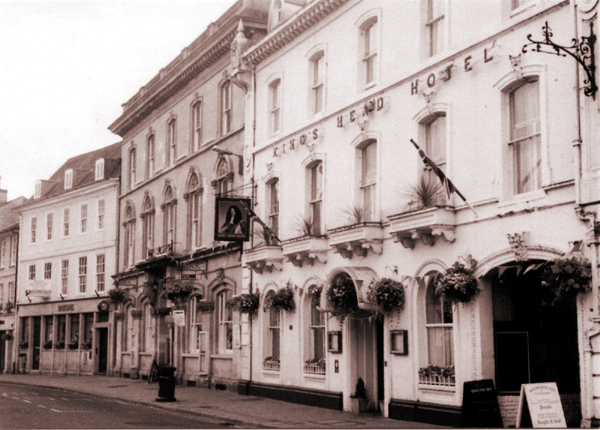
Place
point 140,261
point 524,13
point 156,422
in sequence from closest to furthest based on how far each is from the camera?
point 524,13 → point 156,422 → point 140,261

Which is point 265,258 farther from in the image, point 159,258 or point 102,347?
point 102,347

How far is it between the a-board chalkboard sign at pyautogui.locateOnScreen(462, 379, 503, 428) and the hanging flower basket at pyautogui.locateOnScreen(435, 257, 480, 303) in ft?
5.48

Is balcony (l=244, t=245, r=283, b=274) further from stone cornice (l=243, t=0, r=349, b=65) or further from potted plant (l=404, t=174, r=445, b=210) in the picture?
potted plant (l=404, t=174, r=445, b=210)

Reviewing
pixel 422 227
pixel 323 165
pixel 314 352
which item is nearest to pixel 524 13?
pixel 422 227

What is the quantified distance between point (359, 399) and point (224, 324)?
9443 mm

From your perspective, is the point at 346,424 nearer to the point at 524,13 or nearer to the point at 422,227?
the point at 422,227

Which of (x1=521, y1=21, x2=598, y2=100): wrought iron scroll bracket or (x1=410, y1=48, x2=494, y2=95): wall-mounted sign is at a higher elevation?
(x1=410, y1=48, x2=494, y2=95): wall-mounted sign

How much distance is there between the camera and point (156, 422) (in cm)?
1812

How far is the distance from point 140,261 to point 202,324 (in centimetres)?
799

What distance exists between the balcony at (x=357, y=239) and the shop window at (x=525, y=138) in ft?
14.5

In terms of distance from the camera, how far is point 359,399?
20.5 m

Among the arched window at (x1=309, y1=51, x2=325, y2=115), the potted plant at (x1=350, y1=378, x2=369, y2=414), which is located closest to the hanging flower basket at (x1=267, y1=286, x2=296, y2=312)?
the potted plant at (x1=350, y1=378, x2=369, y2=414)

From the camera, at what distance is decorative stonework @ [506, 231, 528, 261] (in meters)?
15.3

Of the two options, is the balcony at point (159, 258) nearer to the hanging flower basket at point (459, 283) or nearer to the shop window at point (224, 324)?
the shop window at point (224, 324)
